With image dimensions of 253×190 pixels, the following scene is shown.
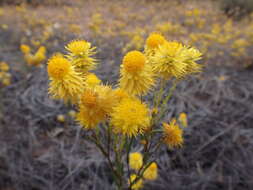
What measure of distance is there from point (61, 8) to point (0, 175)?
647 centimetres

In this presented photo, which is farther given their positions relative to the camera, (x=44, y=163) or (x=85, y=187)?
(x=44, y=163)

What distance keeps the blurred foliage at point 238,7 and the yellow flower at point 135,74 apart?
700cm

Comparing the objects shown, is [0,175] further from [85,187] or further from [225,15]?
[225,15]

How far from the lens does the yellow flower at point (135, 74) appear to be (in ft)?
2.83

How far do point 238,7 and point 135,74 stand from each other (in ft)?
23.9

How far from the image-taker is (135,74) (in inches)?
34.5

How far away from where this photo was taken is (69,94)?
872 millimetres

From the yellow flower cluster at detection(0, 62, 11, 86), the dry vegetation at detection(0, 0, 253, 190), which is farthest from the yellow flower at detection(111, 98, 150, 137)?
the yellow flower cluster at detection(0, 62, 11, 86)

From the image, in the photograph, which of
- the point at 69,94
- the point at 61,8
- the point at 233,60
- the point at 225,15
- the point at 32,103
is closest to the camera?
the point at 69,94

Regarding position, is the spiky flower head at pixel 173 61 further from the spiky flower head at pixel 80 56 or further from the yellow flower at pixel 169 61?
the spiky flower head at pixel 80 56

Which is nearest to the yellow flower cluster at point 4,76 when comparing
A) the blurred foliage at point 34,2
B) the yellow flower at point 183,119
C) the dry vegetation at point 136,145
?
the dry vegetation at point 136,145

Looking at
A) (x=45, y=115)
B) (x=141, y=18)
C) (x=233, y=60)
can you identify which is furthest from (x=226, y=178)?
(x=141, y=18)

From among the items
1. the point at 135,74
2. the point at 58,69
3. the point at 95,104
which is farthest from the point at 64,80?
the point at 135,74

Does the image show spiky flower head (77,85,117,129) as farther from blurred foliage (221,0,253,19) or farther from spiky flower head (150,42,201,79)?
blurred foliage (221,0,253,19)
